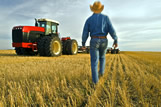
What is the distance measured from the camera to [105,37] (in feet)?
9.36

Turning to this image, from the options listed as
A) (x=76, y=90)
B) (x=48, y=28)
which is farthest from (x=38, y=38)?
(x=76, y=90)

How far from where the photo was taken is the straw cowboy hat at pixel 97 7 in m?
2.71

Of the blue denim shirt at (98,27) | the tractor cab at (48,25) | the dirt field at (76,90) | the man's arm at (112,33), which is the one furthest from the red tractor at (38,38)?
the man's arm at (112,33)

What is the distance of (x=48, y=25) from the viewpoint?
10.4 m

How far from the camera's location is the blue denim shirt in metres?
2.76

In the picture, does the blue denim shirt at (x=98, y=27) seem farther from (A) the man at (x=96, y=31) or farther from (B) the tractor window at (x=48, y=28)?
(B) the tractor window at (x=48, y=28)

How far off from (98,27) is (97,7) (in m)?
0.42

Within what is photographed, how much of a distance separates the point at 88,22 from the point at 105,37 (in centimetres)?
51

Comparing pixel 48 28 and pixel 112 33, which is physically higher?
pixel 48 28

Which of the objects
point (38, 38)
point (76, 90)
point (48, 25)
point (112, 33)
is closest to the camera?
point (76, 90)

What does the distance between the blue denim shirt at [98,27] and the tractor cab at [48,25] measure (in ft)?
26.2

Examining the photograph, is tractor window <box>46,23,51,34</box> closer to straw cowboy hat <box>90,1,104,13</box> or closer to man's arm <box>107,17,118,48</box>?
straw cowboy hat <box>90,1,104,13</box>

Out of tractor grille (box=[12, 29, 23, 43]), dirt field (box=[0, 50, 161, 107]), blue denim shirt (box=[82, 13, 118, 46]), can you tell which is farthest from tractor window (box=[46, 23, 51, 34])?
blue denim shirt (box=[82, 13, 118, 46])

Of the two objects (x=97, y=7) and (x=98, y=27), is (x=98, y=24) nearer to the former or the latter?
(x=98, y=27)
